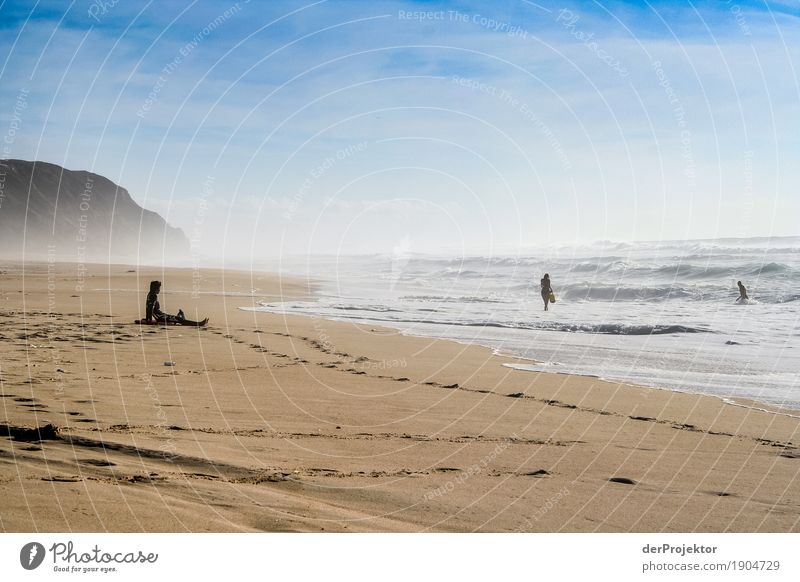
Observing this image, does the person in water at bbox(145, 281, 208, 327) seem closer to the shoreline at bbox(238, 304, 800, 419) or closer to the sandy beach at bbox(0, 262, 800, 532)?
the sandy beach at bbox(0, 262, 800, 532)

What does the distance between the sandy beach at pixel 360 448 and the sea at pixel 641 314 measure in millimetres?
2200

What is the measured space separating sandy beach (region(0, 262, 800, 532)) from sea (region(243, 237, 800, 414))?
86.6 inches

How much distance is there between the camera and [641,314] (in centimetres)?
2491

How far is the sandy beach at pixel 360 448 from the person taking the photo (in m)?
5.25

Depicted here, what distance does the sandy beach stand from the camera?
17.2 ft

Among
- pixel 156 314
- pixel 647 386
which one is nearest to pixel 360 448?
pixel 647 386

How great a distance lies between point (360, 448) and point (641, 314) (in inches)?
788

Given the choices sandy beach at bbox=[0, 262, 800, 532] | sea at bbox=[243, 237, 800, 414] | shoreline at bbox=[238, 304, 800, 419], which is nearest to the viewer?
sandy beach at bbox=[0, 262, 800, 532]

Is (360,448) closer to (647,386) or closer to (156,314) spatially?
(647,386)

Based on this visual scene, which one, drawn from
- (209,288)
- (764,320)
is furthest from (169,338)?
(209,288)

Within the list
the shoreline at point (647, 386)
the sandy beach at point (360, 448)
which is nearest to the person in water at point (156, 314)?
the sandy beach at point (360, 448)

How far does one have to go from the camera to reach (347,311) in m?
23.6

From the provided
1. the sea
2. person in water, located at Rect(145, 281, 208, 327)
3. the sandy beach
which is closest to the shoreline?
the sea

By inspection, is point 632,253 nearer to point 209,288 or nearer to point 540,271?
point 540,271
